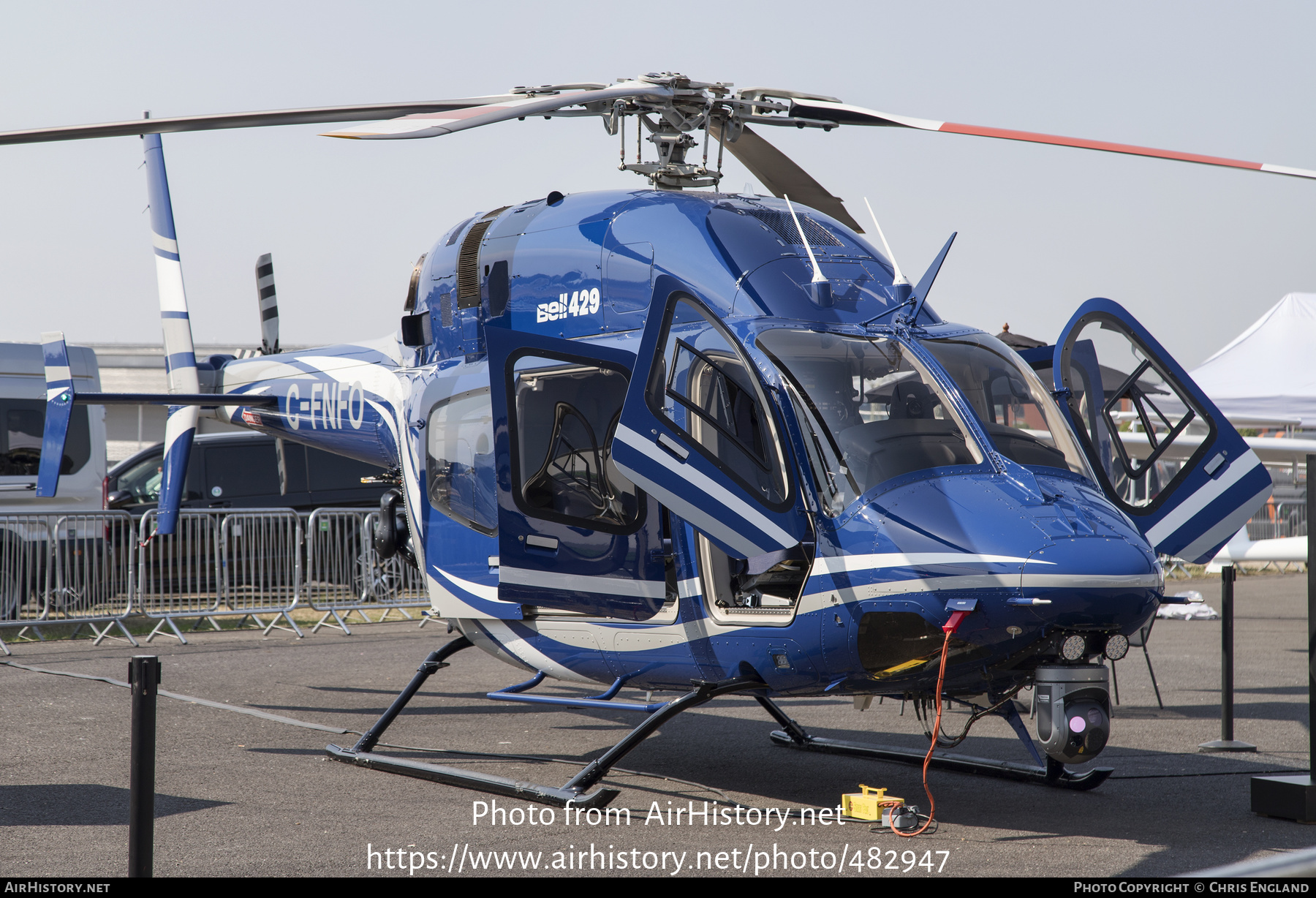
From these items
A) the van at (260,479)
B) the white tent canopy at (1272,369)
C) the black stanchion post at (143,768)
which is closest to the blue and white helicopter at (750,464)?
the black stanchion post at (143,768)

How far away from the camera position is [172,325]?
10016 mm

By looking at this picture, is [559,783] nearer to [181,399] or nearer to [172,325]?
[181,399]

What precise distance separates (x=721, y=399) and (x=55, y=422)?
17.2ft

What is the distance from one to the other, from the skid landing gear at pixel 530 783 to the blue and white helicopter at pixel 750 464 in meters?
0.02

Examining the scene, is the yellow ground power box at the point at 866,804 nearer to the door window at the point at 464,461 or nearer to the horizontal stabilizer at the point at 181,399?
the door window at the point at 464,461

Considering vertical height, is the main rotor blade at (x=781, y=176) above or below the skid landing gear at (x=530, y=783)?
above

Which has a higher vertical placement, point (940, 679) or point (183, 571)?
point (940, 679)

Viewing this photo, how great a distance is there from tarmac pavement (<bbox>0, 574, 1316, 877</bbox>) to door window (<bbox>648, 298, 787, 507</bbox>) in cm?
177

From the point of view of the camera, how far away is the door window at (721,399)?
553 centimetres

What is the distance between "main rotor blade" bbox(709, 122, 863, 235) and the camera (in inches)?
313

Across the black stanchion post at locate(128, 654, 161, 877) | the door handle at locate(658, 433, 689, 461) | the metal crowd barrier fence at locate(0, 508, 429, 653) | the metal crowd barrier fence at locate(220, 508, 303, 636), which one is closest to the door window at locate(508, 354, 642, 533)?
the door handle at locate(658, 433, 689, 461)

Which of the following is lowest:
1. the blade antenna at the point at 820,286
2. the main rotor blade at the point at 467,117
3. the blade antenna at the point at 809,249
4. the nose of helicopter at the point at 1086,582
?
the nose of helicopter at the point at 1086,582

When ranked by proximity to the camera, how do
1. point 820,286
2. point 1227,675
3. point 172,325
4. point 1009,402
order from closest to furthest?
point 1009,402, point 820,286, point 1227,675, point 172,325

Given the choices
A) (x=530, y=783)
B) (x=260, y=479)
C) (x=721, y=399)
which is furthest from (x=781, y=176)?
(x=260, y=479)
